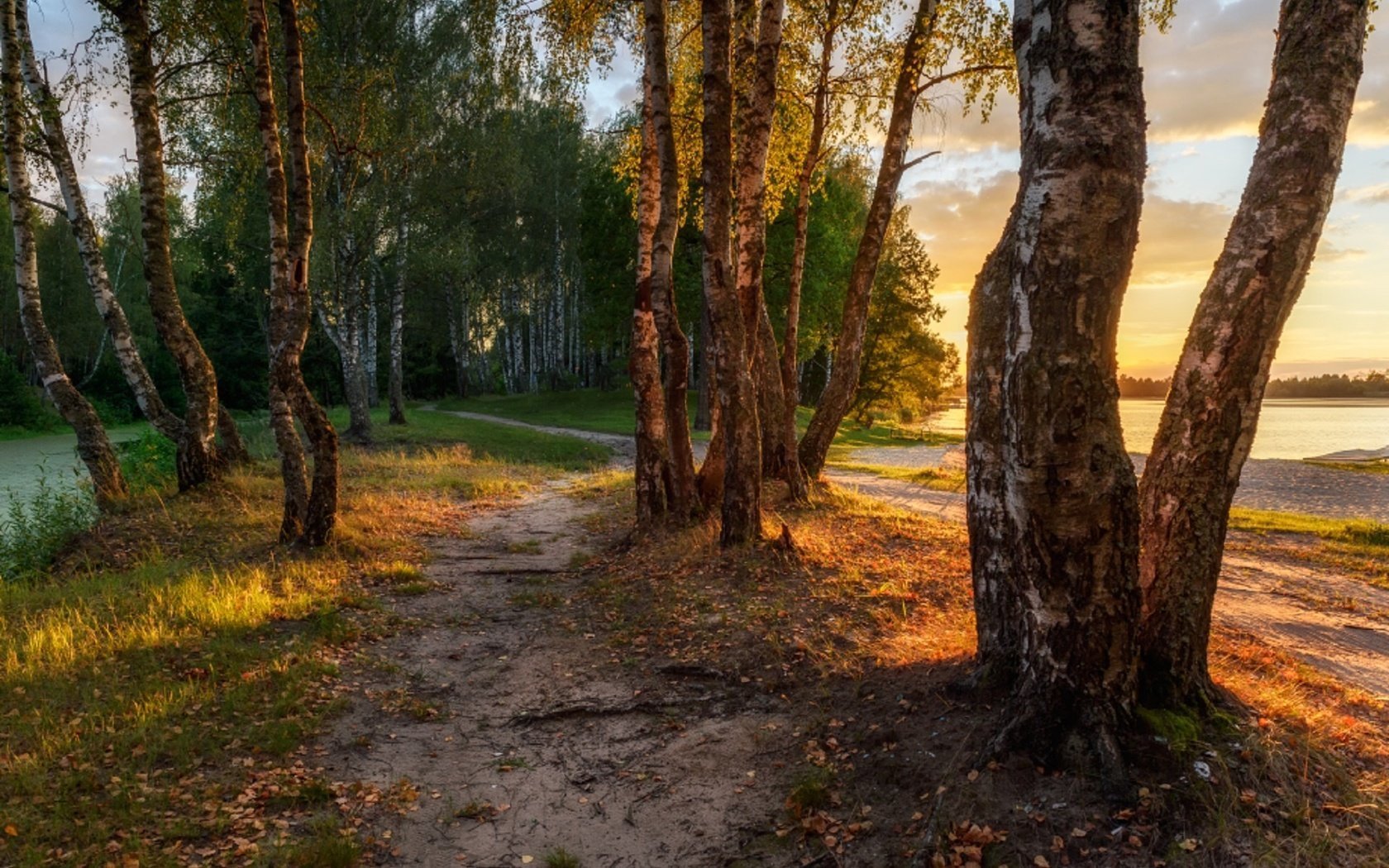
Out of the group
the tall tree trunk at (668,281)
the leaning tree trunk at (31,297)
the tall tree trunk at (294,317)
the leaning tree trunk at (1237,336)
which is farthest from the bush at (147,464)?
the leaning tree trunk at (1237,336)

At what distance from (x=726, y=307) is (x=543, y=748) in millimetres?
5236

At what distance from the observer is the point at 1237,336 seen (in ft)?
12.8

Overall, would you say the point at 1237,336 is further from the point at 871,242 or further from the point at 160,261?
the point at 160,261

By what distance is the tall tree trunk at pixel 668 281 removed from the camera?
30.3ft

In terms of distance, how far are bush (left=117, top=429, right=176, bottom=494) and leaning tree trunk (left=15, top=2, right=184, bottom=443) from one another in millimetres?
1105

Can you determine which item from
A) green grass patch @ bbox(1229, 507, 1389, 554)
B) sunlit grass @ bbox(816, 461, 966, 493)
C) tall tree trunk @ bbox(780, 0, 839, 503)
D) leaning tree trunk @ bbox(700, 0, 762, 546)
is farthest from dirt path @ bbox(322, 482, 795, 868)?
sunlit grass @ bbox(816, 461, 966, 493)

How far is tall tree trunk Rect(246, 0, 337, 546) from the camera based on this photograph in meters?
9.33

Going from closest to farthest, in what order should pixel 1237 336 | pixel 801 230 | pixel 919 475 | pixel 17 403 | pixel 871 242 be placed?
pixel 1237 336, pixel 871 242, pixel 801 230, pixel 919 475, pixel 17 403

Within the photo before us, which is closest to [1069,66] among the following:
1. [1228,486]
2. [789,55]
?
[1228,486]

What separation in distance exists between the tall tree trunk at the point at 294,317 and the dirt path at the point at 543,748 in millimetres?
2730

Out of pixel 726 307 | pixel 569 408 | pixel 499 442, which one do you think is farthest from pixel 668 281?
pixel 569 408

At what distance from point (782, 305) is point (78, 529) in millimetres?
24552

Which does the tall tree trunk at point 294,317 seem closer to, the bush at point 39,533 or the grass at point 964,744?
the bush at point 39,533

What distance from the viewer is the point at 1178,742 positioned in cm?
371
